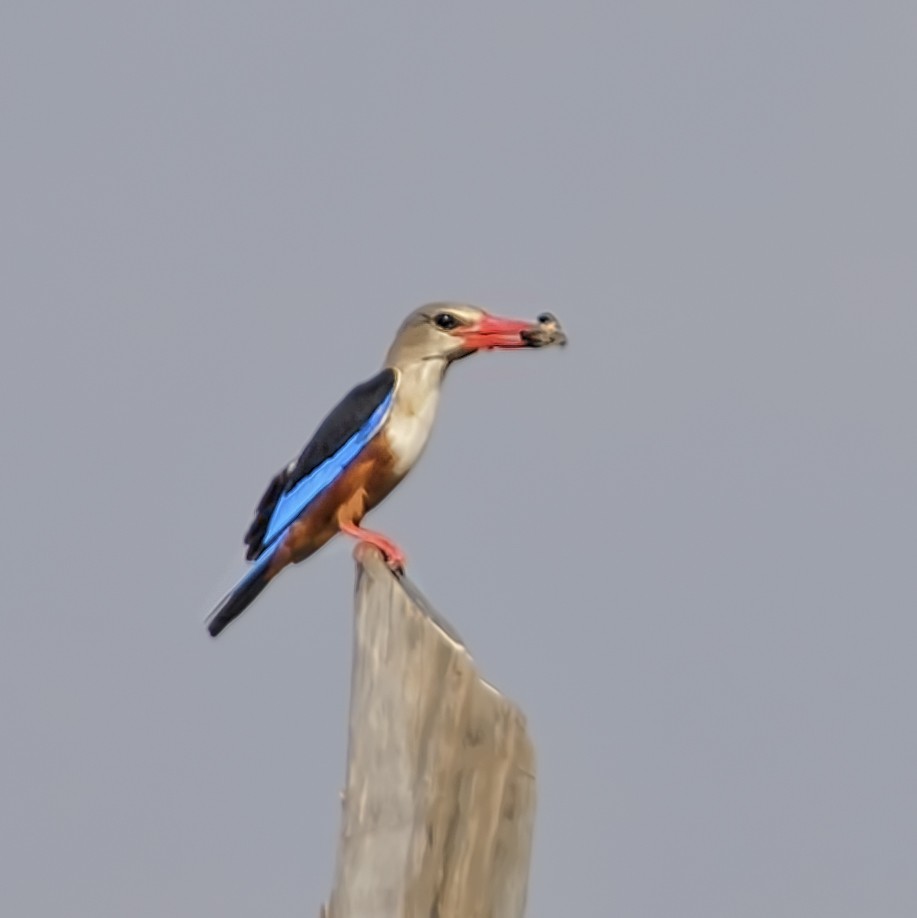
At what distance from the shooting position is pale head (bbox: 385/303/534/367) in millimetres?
8141

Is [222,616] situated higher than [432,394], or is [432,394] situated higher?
[432,394]

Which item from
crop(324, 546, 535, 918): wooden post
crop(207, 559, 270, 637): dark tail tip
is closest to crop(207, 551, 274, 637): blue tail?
crop(207, 559, 270, 637): dark tail tip

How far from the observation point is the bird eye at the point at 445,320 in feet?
26.8

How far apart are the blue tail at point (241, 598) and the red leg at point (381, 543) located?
1.12 feet

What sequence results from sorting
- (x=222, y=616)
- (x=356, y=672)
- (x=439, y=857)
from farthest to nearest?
(x=222, y=616) < (x=356, y=672) < (x=439, y=857)

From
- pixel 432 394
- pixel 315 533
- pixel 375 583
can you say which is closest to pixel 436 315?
pixel 432 394

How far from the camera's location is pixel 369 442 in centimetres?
803

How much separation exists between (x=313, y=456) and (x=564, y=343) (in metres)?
1.10

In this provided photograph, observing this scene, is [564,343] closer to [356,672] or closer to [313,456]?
[313,456]

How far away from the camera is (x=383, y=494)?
26.9 ft

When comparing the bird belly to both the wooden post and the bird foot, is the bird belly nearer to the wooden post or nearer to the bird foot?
the bird foot

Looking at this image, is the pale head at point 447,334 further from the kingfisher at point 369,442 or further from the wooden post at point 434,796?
the wooden post at point 434,796

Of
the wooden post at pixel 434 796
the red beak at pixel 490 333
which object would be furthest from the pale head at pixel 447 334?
the wooden post at pixel 434 796

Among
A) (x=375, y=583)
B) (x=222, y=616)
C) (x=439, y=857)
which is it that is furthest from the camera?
(x=222, y=616)
